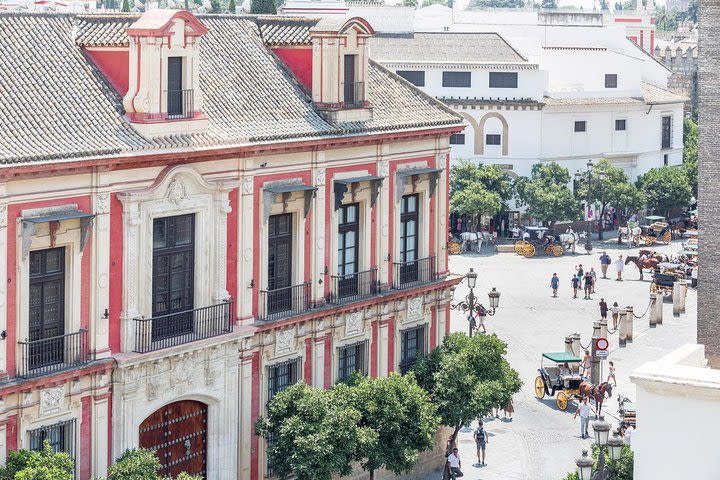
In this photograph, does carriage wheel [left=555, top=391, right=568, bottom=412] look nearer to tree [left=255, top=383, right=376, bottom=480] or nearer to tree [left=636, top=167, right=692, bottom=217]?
tree [left=255, top=383, right=376, bottom=480]

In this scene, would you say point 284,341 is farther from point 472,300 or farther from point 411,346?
point 472,300

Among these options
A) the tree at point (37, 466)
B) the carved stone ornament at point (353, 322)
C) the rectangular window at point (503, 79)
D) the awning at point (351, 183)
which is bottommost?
the tree at point (37, 466)

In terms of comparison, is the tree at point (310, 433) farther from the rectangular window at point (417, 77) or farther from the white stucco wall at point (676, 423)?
the rectangular window at point (417, 77)

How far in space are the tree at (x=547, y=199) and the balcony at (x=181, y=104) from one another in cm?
4387

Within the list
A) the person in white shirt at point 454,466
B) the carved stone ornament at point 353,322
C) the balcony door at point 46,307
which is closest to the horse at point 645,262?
the person in white shirt at point 454,466

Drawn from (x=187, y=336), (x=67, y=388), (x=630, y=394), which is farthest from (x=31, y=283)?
(x=630, y=394)

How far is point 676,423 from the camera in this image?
22.7m

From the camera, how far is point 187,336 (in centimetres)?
3438

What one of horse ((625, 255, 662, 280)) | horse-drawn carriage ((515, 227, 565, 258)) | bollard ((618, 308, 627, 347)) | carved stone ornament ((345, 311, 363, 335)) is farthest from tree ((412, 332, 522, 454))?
horse-drawn carriage ((515, 227, 565, 258))

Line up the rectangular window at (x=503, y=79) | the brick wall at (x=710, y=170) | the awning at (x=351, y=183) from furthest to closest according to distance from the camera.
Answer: the rectangular window at (x=503, y=79) < the awning at (x=351, y=183) < the brick wall at (x=710, y=170)

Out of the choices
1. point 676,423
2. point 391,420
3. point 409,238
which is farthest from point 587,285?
point 676,423

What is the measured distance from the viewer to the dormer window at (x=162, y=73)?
109 feet

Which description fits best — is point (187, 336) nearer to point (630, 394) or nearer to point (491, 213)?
point (630, 394)

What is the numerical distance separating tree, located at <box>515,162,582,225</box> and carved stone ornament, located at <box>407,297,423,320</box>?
116 feet
